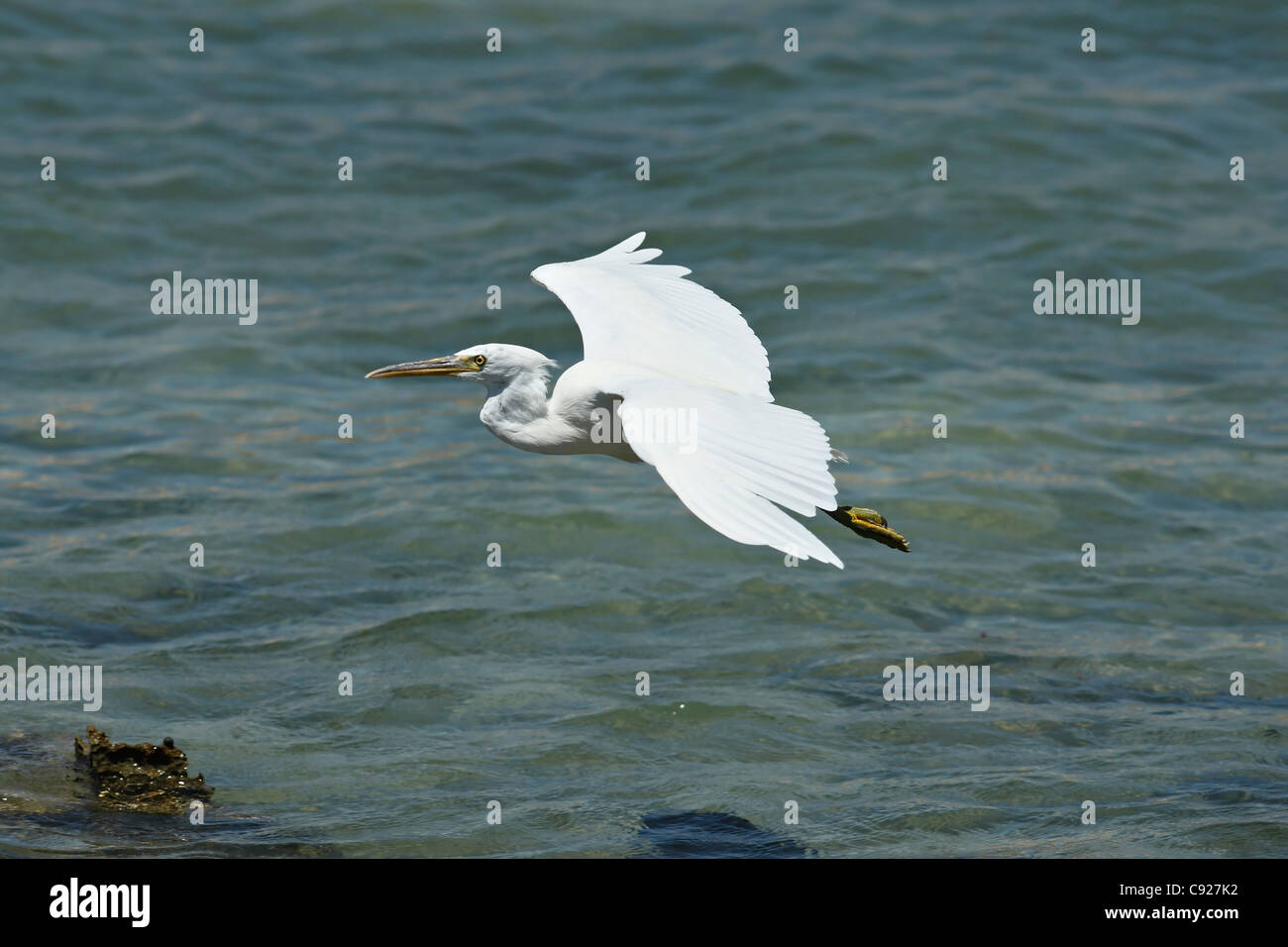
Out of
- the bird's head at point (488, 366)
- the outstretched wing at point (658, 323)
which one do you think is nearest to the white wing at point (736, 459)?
the outstretched wing at point (658, 323)

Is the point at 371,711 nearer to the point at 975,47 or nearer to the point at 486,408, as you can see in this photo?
the point at 486,408

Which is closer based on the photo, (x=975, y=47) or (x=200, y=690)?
(x=200, y=690)

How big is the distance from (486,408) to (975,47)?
13.2 metres

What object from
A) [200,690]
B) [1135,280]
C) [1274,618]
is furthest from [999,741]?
[1135,280]

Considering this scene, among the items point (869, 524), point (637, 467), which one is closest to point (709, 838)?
point (869, 524)

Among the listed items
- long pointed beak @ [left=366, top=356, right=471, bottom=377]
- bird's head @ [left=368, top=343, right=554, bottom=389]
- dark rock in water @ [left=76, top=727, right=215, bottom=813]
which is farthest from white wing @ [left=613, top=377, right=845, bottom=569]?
dark rock in water @ [left=76, top=727, right=215, bottom=813]

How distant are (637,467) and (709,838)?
17.9 ft

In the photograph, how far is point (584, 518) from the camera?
37.6ft

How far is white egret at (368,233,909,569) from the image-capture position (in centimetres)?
583

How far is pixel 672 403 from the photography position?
6672mm

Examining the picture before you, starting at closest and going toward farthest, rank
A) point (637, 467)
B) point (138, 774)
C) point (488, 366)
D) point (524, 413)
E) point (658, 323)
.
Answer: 1. point (138, 774)
2. point (524, 413)
3. point (488, 366)
4. point (658, 323)
5. point (637, 467)

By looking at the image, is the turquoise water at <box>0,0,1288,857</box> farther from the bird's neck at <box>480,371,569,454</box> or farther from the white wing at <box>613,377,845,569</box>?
the white wing at <box>613,377,845,569</box>

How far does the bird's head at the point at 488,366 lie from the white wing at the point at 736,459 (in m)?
1.07

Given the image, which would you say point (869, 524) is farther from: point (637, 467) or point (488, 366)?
point (637, 467)
